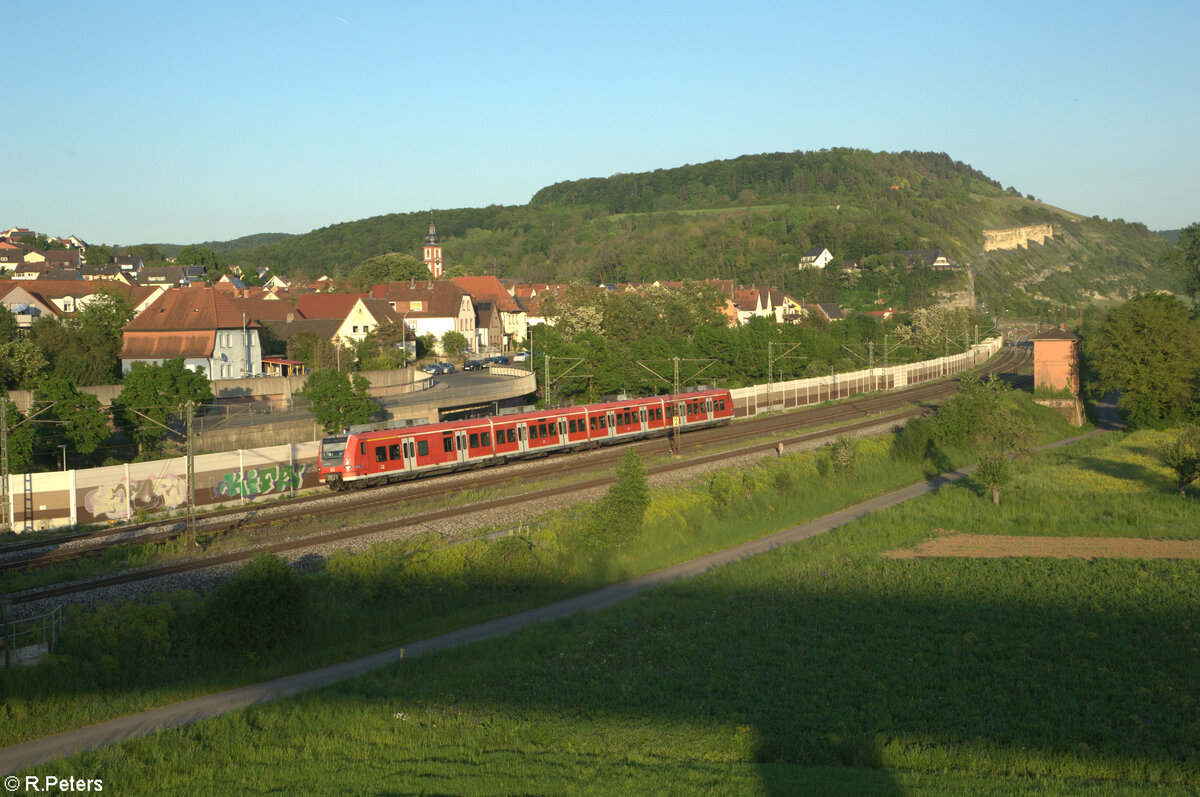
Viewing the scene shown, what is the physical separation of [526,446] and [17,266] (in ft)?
419

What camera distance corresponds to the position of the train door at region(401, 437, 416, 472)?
3706 centimetres

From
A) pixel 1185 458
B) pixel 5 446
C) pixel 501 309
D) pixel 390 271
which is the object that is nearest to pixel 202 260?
pixel 390 271

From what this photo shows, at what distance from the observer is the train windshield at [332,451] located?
Answer: 35.9 metres

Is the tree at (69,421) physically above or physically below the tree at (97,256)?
below

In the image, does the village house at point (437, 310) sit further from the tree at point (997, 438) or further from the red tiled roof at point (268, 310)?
the tree at point (997, 438)

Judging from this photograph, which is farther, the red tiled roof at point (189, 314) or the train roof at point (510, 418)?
the red tiled roof at point (189, 314)

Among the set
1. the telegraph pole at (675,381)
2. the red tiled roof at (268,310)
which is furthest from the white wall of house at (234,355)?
the telegraph pole at (675,381)

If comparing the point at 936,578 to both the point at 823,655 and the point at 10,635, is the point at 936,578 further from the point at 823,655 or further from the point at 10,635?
the point at 10,635

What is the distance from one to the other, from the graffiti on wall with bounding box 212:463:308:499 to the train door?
4.34 m

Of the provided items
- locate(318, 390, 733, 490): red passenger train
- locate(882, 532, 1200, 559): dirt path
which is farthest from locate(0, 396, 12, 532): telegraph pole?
locate(882, 532, 1200, 559): dirt path

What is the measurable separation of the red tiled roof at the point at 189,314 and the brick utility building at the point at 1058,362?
57.9 m

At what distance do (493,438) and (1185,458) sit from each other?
94.0ft

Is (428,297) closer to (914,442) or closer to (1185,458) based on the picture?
(914,442)

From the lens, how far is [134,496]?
32719 mm
